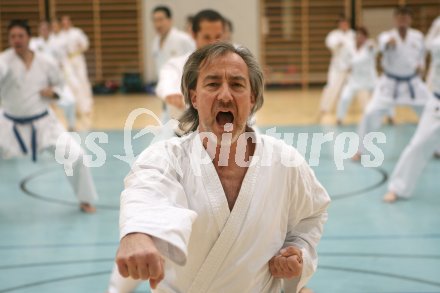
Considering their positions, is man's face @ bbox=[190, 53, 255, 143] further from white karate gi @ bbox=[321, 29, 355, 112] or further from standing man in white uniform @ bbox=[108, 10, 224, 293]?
white karate gi @ bbox=[321, 29, 355, 112]

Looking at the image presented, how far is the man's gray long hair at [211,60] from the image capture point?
2266 mm

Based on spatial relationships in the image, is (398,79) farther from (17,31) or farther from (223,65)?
(223,65)

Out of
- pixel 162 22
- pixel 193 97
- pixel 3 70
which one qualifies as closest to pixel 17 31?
pixel 3 70

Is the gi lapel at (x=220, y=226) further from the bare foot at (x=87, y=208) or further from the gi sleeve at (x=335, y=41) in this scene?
the gi sleeve at (x=335, y=41)

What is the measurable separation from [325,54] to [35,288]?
15.6 m

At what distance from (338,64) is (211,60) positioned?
11.3 meters

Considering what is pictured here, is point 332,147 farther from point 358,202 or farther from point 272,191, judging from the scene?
point 272,191

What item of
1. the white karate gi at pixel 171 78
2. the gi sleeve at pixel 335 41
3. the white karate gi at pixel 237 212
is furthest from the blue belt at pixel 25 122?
the gi sleeve at pixel 335 41

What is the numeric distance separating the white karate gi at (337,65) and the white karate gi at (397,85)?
3.56 meters

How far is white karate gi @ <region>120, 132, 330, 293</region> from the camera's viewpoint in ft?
7.07

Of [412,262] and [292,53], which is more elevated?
[292,53]

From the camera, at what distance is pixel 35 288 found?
14.3ft

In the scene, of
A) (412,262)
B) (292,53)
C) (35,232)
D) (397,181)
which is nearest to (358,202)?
(397,181)

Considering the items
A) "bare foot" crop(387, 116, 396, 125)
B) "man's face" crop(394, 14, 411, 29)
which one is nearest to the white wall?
"bare foot" crop(387, 116, 396, 125)
